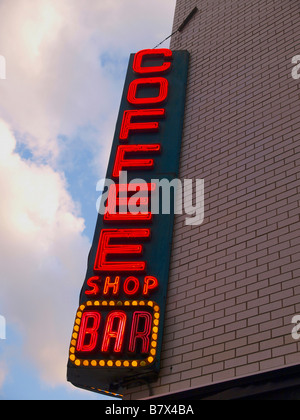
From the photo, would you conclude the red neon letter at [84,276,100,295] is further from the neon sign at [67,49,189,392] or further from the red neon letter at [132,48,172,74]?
the red neon letter at [132,48,172,74]

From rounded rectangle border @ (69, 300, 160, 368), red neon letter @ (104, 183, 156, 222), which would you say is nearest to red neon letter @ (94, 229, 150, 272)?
red neon letter @ (104, 183, 156, 222)

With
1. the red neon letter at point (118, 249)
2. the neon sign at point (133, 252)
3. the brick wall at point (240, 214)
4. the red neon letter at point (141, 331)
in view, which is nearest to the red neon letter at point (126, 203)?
the neon sign at point (133, 252)

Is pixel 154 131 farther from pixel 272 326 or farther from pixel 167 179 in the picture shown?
pixel 272 326

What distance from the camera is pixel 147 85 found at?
11.6m

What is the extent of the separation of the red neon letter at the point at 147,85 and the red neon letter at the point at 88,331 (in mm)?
4924

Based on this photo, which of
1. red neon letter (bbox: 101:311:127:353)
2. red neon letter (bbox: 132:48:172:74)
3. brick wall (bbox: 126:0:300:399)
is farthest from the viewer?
red neon letter (bbox: 132:48:172:74)

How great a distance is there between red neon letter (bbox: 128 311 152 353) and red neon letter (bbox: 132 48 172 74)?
5.96 meters

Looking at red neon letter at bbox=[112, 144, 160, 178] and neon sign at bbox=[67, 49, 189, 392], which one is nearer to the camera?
neon sign at bbox=[67, 49, 189, 392]

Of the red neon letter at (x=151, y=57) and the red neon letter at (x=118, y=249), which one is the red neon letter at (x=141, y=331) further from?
Answer: the red neon letter at (x=151, y=57)

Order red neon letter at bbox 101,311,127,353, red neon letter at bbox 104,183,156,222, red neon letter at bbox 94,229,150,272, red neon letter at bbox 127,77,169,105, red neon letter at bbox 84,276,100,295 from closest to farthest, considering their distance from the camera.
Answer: red neon letter at bbox 101,311,127,353, red neon letter at bbox 84,276,100,295, red neon letter at bbox 94,229,150,272, red neon letter at bbox 104,183,156,222, red neon letter at bbox 127,77,169,105

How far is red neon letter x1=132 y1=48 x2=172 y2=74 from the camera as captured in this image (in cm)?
1171

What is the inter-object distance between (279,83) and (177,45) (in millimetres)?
3806

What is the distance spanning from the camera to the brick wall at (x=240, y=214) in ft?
23.8

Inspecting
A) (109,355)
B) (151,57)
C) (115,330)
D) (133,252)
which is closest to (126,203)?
(133,252)
